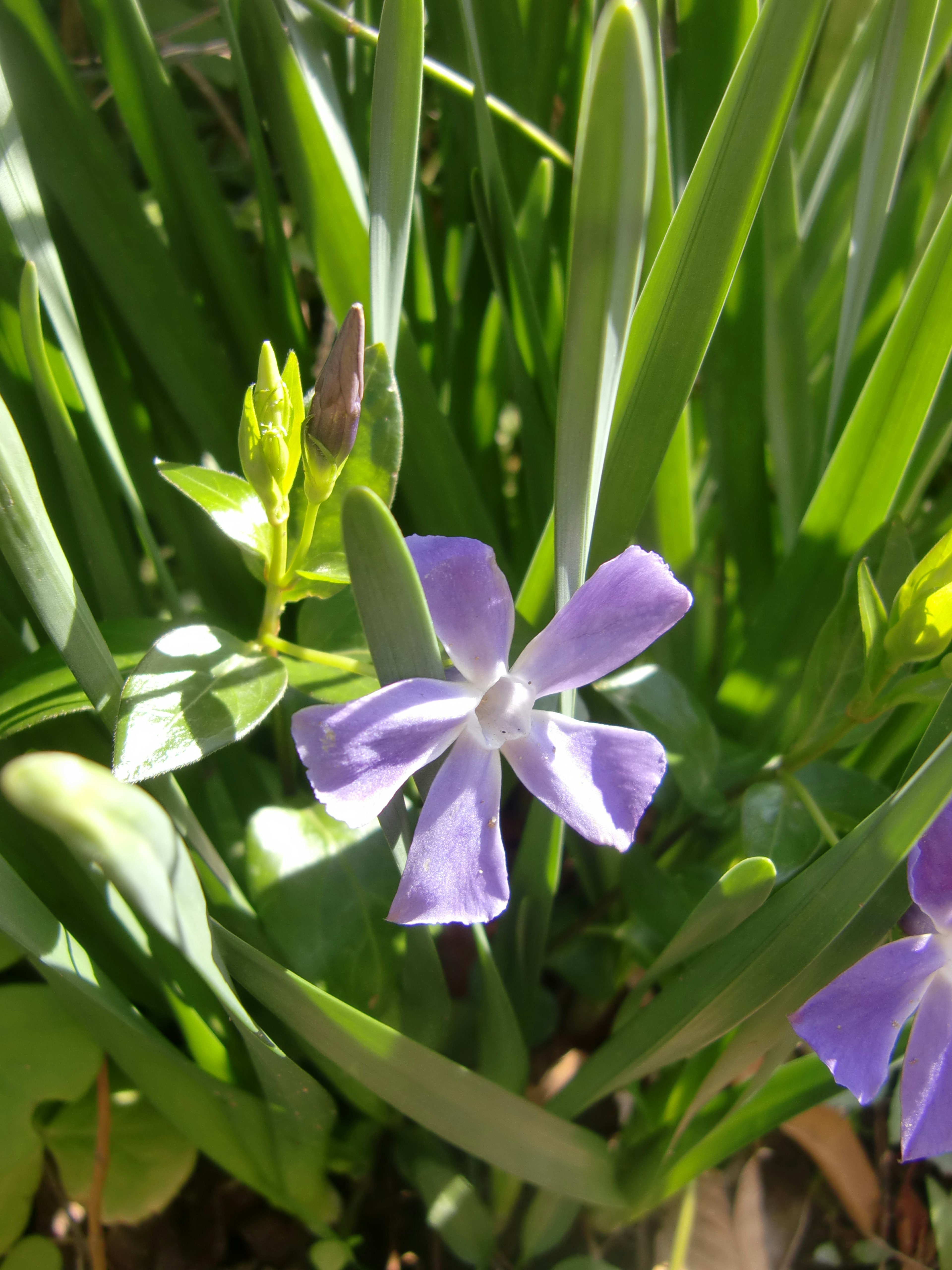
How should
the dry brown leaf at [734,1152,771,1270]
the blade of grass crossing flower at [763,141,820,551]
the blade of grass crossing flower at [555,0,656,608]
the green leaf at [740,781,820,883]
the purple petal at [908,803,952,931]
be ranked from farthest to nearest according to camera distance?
the dry brown leaf at [734,1152,771,1270], the blade of grass crossing flower at [763,141,820,551], the green leaf at [740,781,820,883], the purple petal at [908,803,952,931], the blade of grass crossing flower at [555,0,656,608]

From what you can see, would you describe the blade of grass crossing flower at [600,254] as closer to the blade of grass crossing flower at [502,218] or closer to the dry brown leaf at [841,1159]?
the blade of grass crossing flower at [502,218]

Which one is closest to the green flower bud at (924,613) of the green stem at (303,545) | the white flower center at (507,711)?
the white flower center at (507,711)

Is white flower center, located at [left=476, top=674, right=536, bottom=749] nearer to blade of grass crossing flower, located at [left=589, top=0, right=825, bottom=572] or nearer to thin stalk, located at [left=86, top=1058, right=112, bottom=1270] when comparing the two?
blade of grass crossing flower, located at [left=589, top=0, right=825, bottom=572]

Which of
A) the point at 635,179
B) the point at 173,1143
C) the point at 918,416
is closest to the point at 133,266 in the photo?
the point at 635,179

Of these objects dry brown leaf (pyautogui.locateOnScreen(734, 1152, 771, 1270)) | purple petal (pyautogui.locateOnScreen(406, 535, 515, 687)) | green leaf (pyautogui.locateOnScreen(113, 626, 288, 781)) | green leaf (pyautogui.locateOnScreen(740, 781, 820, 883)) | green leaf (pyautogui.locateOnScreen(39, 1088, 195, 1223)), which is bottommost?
dry brown leaf (pyautogui.locateOnScreen(734, 1152, 771, 1270))

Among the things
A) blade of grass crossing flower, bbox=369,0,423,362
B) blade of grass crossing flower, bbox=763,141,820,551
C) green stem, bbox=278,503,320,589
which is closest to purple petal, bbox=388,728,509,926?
green stem, bbox=278,503,320,589

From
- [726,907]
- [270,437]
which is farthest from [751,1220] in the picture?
[270,437]

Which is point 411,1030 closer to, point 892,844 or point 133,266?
point 892,844

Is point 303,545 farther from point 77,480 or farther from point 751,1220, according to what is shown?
point 751,1220
